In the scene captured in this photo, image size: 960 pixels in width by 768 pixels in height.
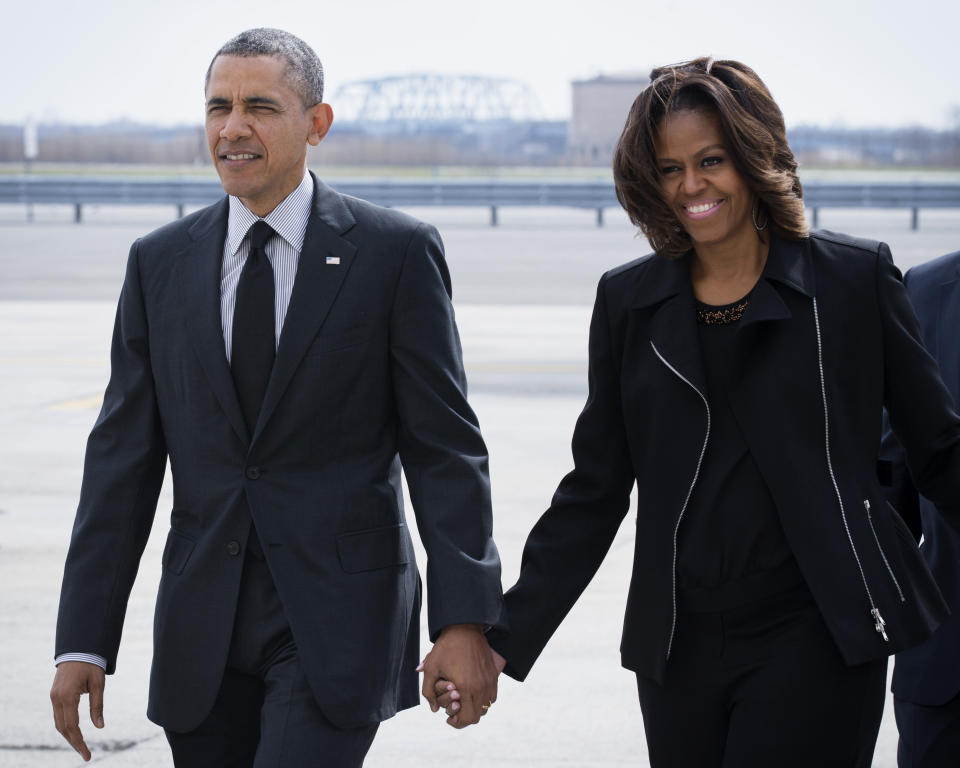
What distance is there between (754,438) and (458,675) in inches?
29.2

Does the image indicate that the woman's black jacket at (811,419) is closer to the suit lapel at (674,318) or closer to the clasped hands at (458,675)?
the suit lapel at (674,318)

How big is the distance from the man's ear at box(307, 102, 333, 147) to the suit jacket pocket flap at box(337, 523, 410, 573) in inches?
31.8

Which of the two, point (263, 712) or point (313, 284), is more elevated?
point (313, 284)

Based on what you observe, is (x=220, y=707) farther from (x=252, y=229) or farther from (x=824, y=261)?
(x=824, y=261)

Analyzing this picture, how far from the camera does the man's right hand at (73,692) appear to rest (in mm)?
2842

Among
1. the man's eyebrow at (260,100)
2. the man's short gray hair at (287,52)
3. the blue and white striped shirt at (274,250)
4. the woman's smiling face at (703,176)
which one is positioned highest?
the man's short gray hair at (287,52)

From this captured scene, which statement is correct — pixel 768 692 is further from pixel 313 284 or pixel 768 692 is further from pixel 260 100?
pixel 260 100

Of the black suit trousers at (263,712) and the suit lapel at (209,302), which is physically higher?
the suit lapel at (209,302)

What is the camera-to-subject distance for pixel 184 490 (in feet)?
9.48

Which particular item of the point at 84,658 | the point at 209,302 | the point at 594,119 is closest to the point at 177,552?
the point at 84,658

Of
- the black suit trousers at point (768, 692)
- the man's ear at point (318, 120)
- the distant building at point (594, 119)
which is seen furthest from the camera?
the distant building at point (594, 119)

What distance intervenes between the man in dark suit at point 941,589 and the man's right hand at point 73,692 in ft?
5.30

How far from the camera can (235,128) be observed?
2.86 metres

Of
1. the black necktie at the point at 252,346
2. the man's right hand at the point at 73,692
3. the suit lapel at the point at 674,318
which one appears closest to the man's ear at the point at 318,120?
the black necktie at the point at 252,346
